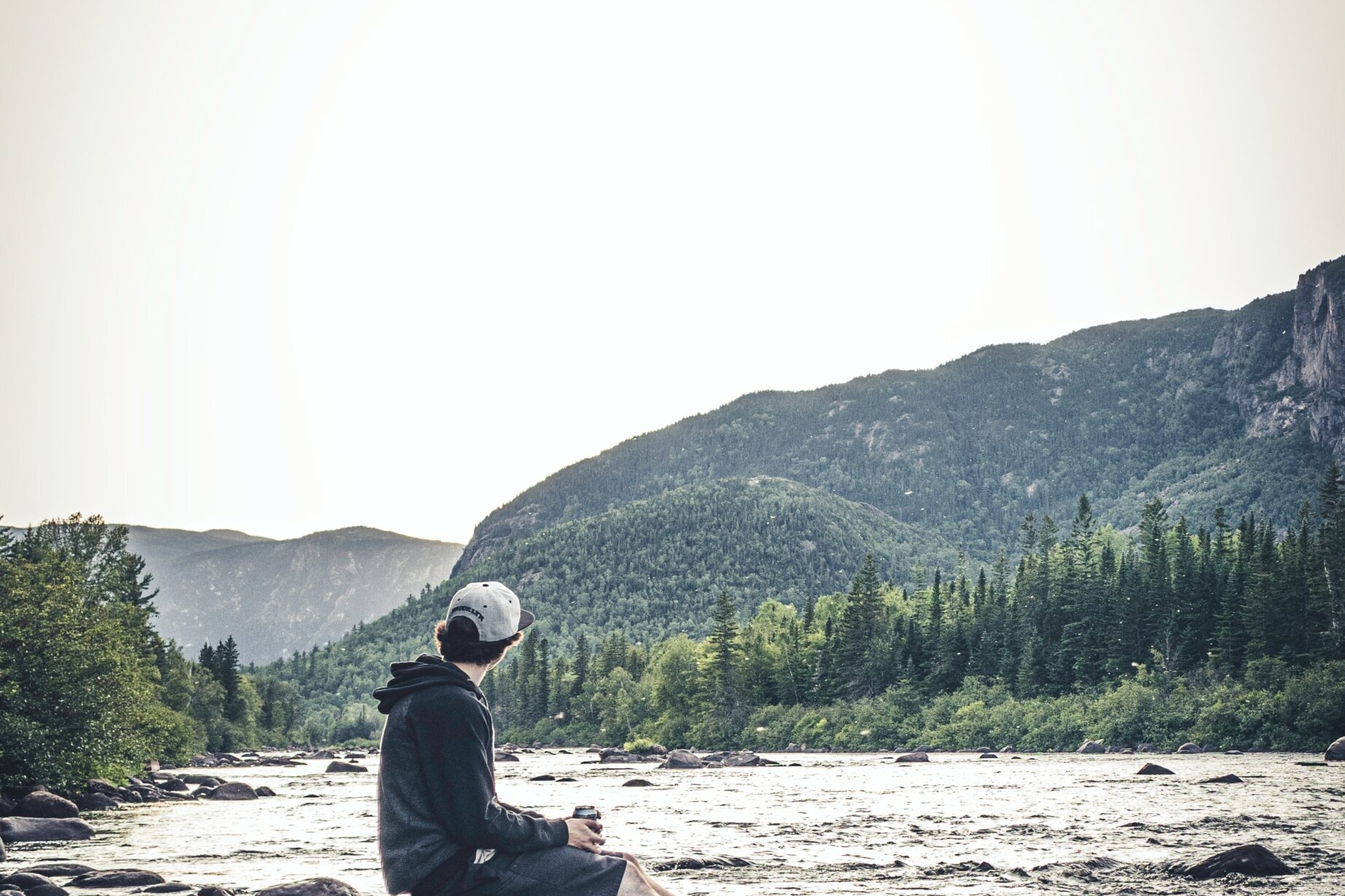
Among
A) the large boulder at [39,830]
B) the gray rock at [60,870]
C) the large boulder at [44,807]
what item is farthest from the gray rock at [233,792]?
the gray rock at [60,870]

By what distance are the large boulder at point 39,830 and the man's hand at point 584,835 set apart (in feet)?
97.8

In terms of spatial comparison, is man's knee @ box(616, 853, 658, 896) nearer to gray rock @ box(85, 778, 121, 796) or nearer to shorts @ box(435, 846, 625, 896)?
shorts @ box(435, 846, 625, 896)

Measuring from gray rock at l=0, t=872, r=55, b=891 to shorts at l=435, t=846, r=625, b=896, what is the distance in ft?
57.5

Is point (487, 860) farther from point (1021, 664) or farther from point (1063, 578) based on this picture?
point (1063, 578)

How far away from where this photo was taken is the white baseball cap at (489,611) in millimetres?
7590

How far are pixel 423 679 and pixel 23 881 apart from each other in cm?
1868

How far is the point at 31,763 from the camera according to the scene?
136ft

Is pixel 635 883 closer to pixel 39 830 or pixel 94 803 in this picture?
pixel 39 830

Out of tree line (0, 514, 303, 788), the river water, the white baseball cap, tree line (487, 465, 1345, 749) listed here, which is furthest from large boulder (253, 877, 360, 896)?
tree line (487, 465, 1345, 749)

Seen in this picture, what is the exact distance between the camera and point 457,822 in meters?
7.12

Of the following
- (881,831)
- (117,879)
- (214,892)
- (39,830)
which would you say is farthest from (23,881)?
(881,831)

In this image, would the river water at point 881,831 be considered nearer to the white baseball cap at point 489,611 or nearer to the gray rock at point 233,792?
the gray rock at point 233,792

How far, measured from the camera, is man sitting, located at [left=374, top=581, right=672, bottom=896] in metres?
7.06

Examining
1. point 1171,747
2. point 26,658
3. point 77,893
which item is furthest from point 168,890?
point 1171,747
